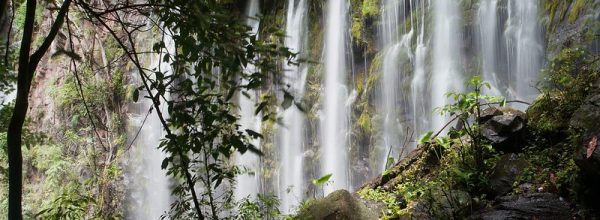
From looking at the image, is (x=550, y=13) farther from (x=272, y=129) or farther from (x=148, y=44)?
(x=148, y=44)

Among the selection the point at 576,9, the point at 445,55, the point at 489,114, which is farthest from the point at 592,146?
the point at 445,55

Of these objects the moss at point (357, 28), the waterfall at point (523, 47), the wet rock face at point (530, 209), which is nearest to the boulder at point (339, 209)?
the wet rock face at point (530, 209)

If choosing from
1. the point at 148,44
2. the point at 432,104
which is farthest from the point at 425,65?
the point at 148,44

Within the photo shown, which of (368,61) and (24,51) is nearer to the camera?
(24,51)

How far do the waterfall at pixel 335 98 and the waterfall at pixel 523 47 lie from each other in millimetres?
4249

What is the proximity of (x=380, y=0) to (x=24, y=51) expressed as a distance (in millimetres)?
10110

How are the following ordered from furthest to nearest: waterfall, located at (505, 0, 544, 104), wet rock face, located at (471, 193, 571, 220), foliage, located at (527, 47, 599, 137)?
waterfall, located at (505, 0, 544, 104), foliage, located at (527, 47, 599, 137), wet rock face, located at (471, 193, 571, 220)

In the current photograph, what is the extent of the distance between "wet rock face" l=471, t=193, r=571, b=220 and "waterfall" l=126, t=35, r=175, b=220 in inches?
495

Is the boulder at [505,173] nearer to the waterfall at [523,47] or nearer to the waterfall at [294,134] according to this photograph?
the waterfall at [523,47]

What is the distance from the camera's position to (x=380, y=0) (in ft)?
37.1

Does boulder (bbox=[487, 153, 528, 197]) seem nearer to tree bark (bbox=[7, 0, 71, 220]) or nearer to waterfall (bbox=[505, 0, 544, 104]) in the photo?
tree bark (bbox=[7, 0, 71, 220])

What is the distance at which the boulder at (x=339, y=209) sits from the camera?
13.8 ft

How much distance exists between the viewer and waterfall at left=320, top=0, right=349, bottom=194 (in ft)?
38.0

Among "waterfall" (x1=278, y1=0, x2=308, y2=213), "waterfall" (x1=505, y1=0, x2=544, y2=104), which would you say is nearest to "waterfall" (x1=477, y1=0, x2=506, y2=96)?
"waterfall" (x1=505, y1=0, x2=544, y2=104)
